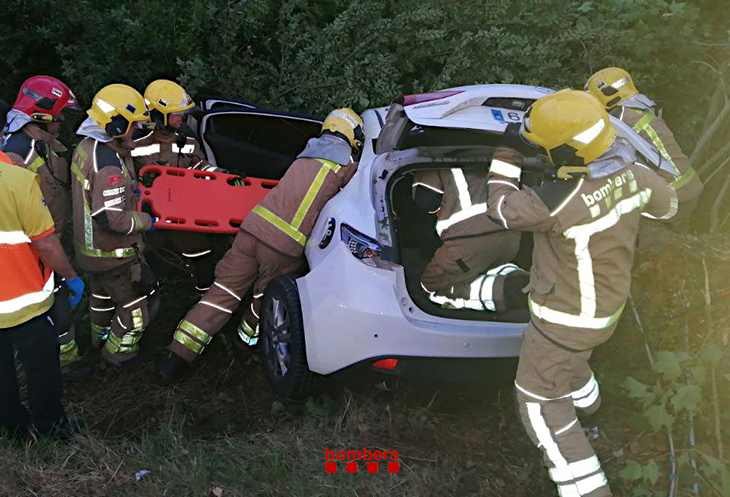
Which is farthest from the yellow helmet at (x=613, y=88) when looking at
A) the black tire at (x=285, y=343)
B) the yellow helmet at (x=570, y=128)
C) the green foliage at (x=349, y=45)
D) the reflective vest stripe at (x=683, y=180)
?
the black tire at (x=285, y=343)

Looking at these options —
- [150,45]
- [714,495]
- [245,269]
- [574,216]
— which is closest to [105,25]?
[150,45]

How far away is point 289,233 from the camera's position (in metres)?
4.37

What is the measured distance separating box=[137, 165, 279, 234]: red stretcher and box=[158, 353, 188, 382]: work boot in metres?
0.91

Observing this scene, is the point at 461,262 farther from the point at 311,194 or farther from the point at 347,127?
the point at 347,127

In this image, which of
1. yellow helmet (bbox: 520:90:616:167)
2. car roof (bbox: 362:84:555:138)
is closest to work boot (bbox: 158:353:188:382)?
car roof (bbox: 362:84:555:138)

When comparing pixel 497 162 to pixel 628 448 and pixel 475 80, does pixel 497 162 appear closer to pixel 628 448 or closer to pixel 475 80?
pixel 628 448

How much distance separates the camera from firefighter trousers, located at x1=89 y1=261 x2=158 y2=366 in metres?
4.66

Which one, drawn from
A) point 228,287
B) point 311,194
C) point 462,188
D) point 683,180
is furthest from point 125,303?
point 683,180

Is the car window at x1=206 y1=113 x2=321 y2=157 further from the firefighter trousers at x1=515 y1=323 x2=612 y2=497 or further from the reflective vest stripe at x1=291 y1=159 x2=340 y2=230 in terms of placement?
the firefighter trousers at x1=515 y1=323 x2=612 y2=497

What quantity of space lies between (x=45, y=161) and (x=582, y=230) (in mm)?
3339

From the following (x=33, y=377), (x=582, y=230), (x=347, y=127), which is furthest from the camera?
(x=347, y=127)

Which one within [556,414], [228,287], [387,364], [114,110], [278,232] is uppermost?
[114,110]

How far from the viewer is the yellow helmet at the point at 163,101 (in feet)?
16.4

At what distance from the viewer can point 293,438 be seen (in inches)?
152
